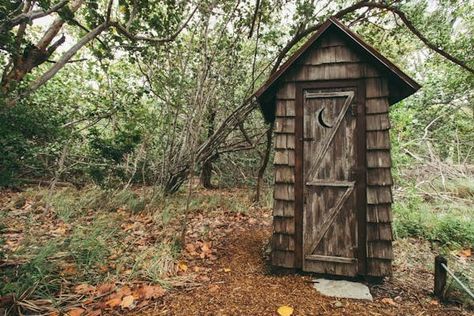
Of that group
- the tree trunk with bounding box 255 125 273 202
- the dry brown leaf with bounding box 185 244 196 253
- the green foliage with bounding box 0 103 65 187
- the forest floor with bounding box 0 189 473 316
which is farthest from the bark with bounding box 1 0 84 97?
the tree trunk with bounding box 255 125 273 202

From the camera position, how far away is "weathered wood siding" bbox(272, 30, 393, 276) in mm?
3434

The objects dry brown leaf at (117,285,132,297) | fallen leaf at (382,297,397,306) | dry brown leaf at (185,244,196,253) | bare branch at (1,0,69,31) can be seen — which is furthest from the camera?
dry brown leaf at (185,244,196,253)

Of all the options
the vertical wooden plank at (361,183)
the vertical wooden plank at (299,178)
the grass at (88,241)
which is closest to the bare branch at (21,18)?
the grass at (88,241)

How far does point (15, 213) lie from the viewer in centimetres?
524

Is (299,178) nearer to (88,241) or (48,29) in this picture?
(88,241)

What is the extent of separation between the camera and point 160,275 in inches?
133

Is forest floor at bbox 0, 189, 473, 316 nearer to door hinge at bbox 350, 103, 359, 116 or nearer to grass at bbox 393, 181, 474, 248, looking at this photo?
grass at bbox 393, 181, 474, 248

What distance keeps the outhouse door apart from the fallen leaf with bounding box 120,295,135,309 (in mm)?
2282

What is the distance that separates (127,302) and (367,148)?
3.50 m

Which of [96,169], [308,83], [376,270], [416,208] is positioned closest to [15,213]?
[96,169]

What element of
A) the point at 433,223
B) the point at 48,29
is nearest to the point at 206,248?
the point at 48,29

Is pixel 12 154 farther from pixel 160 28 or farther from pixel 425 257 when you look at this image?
pixel 425 257

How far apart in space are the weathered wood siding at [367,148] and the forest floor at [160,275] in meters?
0.49

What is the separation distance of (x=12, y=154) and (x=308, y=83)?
397 centimetres
